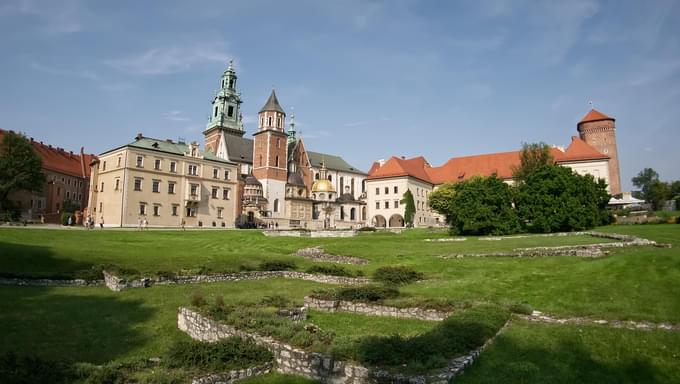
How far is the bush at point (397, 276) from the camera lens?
20500mm

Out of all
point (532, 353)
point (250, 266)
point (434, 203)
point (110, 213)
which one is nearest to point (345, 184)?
point (434, 203)

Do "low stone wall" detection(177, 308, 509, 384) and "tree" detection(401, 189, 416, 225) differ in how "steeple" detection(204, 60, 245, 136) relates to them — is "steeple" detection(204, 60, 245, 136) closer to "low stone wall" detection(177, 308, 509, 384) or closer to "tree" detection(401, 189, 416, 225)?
"tree" detection(401, 189, 416, 225)

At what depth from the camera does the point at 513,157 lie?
277 feet

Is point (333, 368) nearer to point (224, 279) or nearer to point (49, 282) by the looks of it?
point (224, 279)

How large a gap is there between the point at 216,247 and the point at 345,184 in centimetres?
6567

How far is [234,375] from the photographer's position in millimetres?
8836

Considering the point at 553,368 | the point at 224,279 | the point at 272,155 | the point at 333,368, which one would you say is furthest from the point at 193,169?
the point at 553,368

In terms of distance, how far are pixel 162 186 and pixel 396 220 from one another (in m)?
42.9

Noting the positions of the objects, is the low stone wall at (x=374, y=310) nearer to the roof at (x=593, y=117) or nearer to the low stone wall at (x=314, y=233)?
the low stone wall at (x=314, y=233)

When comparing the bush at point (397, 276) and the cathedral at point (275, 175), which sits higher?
the cathedral at point (275, 175)

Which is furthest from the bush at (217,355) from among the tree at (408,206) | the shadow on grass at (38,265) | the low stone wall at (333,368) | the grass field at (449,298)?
the tree at (408,206)

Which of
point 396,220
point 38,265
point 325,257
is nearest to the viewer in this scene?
point 38,265

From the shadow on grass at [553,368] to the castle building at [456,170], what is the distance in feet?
228

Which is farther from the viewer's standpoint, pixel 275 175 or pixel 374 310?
pixel 275 175
